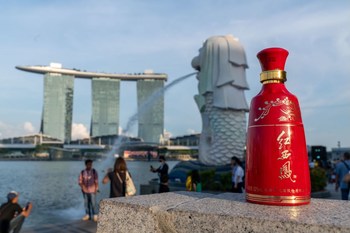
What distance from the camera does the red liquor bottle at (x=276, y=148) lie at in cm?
161

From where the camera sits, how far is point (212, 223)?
4.69ft

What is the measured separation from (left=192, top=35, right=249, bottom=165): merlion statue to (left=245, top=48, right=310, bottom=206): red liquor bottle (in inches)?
651

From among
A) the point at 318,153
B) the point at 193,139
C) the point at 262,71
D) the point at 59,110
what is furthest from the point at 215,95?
the point at 59,110

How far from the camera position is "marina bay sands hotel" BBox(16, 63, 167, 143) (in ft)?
314

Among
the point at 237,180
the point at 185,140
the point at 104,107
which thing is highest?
the point at 104,107

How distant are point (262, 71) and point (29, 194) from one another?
1544cm

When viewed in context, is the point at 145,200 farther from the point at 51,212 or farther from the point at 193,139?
the point at 193,139

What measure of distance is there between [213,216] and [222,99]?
56.7 feet

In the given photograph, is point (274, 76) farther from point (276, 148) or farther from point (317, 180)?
point (317, 180)

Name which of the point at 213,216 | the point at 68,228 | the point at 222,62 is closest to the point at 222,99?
the point at 222,62

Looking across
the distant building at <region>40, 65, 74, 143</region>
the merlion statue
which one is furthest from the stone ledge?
the distant building at <region>40, 65, 74, 143</region>

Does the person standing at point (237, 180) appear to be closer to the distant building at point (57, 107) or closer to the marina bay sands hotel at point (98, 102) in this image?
the marina bay sands hotel at point (98, 102)

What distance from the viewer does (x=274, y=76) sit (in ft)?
5.82

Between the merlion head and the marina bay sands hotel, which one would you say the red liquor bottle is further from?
the marina bay sands hotel
